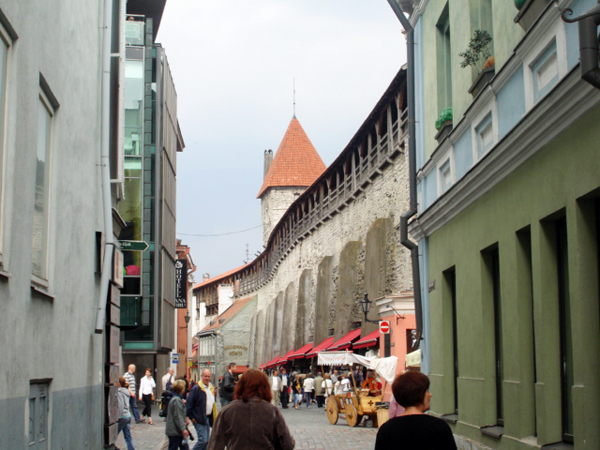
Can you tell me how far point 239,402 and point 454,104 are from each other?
721cm

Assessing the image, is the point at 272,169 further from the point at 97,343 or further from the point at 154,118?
the point at 97,343

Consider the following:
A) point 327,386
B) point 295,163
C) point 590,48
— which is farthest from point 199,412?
point 295,163

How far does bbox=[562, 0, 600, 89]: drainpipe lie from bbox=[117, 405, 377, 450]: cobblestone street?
934 centimetres

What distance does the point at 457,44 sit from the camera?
11.7m

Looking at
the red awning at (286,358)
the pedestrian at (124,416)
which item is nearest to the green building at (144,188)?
the red awning at (286,358)

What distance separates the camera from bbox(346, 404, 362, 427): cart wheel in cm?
1958

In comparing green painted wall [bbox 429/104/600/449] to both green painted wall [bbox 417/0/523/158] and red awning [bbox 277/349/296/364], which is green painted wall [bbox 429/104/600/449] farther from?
red awning [bbox 277/349/296/364]

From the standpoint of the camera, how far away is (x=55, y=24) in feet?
26.7

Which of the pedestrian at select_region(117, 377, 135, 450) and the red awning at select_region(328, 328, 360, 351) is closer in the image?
the pedestrian at select_region(117, 377, 135, 450)

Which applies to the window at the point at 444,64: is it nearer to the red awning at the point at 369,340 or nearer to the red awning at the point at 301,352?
the red awning at the point at 369,340

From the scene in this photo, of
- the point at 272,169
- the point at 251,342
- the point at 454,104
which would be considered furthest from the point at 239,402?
the point at 272,169

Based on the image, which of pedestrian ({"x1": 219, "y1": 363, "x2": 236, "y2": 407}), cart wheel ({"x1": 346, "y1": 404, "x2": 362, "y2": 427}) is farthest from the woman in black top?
cart wheel ({"x1": 346, "y1": 404, "x2": 362, "y2": 427})

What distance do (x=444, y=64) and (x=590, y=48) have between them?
7.47m

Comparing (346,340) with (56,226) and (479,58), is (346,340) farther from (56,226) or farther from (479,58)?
(56,226)
